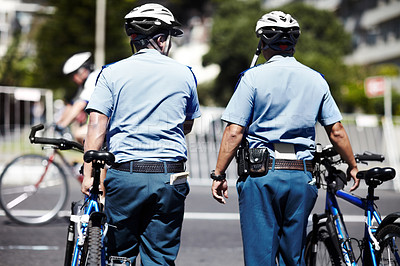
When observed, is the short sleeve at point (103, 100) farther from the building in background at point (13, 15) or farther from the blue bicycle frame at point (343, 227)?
the building in background at point (13, 15)

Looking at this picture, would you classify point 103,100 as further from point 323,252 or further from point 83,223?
point 323,252

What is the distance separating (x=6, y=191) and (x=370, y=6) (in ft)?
161

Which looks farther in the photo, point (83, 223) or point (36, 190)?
point (36, 190)

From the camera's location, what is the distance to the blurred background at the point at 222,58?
13836mm

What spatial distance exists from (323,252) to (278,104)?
116 cm

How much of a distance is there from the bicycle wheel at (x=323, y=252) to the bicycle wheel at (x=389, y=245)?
383 mm

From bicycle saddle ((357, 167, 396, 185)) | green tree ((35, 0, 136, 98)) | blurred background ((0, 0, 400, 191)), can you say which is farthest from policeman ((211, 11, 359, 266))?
green tree ((35, 0, 136, 98))

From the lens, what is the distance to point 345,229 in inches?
167

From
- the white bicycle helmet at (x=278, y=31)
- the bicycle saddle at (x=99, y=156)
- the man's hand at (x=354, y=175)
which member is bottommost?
the man's hand at (x=354, y=175)

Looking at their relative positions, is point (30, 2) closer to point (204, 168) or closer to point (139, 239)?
point (204, 168)

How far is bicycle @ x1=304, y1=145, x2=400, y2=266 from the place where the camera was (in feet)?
12.5

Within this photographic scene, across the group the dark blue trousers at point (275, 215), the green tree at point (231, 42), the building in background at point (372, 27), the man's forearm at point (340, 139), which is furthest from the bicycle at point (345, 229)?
the building in background at point (372, 27)

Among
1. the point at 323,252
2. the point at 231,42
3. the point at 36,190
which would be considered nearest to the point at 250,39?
the point at 231,42

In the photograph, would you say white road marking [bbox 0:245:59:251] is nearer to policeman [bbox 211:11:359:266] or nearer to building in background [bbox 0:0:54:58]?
policeman [bbox 211:11:359:266]
